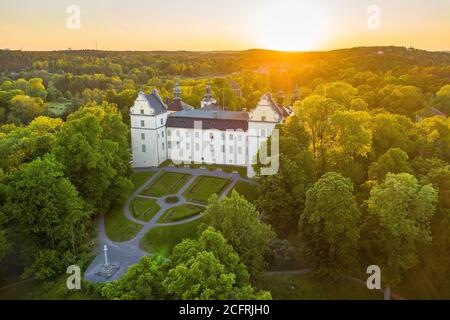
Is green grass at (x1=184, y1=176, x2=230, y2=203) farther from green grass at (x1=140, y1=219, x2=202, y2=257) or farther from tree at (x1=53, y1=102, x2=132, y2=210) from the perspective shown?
tree at (x1=53, y1=102, x2=132, y2=210)

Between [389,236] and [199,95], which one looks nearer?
[389,236]

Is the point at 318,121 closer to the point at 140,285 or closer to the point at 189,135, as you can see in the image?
the point at 189,135

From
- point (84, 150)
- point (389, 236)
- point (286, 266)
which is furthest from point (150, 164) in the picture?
point (389, 236)

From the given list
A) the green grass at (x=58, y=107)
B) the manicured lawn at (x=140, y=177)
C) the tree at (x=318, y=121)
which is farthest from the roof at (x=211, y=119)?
the green grass at (x=58, y=107)

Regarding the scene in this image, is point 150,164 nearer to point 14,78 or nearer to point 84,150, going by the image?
point 84,150

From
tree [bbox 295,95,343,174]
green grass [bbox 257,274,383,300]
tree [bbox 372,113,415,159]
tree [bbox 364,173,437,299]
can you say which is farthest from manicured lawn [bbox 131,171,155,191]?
tree [bbox 364,173,437,299]
